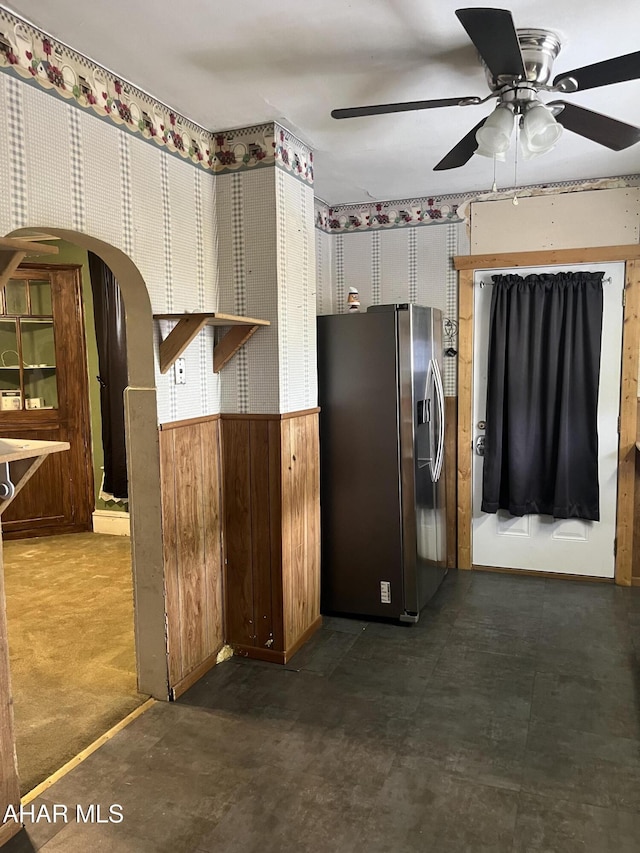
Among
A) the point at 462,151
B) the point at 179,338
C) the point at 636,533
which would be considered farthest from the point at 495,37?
the point at 636,533

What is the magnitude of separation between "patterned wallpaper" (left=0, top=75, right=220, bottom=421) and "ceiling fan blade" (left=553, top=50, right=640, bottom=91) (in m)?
1.56

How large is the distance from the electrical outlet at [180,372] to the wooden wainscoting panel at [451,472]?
2.08 metres

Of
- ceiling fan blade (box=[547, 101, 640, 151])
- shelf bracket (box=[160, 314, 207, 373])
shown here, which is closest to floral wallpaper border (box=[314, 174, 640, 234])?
ceiling fan blade (box=[547, 101, 640, 151])

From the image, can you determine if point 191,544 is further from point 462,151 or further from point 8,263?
point 462,151

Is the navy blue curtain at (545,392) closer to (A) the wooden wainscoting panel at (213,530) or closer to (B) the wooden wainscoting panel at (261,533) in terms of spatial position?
(B) the wooden wainscoting panel at (261,533)

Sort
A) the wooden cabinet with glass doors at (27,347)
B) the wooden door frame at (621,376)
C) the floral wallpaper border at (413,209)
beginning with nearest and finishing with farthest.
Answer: the wooden door frame at (621,376) → the floral wallpaper border at (413,209) → the wooden cabinet with glass doors at (27,347)

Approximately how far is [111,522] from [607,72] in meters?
4.66

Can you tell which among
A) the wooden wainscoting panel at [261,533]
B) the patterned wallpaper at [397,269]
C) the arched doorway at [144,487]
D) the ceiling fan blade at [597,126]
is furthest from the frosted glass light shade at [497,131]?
the patterned wallpaper at [397,269]

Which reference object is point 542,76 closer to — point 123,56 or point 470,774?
point 123,56

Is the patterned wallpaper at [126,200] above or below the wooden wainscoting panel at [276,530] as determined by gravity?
above

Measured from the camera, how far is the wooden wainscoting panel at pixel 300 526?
3.10 meters

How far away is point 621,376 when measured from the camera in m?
3.95

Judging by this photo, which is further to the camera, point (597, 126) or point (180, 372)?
point (180, 372)

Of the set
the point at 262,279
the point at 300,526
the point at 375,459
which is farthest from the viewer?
the point at 375,459
